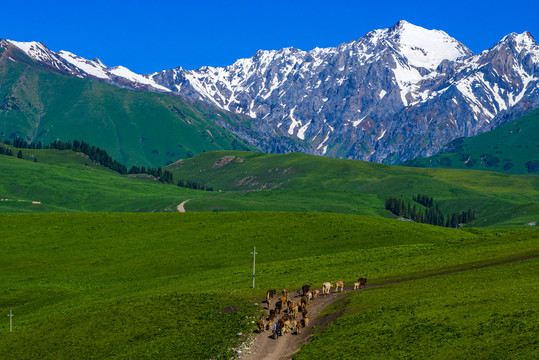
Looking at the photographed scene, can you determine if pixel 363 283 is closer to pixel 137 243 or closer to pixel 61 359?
pixel 61 359

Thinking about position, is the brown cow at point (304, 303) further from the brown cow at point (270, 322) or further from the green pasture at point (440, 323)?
the brown cow at point (270, 322)

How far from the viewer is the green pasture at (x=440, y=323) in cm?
4188

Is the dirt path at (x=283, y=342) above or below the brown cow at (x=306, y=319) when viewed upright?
below

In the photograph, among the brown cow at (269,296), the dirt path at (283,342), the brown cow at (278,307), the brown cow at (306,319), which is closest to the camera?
the dirt path at (283,342)

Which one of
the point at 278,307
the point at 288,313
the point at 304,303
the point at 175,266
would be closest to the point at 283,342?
the point at 288,313

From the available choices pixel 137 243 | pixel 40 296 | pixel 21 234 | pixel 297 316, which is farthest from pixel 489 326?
pixel 21 234

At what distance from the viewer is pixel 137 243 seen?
120 m

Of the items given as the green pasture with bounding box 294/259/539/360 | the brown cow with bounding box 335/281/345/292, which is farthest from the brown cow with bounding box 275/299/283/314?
the brown cow with bounding box 335/281/345/292

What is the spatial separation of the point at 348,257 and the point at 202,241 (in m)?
35.3

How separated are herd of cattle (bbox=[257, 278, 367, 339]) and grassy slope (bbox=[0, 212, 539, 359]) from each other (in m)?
2.29

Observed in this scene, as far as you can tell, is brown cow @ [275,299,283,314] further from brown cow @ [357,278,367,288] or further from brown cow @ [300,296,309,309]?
brown cow @ [357,278,367,288]

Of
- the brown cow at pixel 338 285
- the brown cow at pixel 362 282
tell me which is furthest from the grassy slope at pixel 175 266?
the brown cow at pixel 338 285

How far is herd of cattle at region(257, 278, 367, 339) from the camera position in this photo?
177 feet

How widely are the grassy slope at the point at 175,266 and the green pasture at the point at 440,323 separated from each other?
14.3 ft
